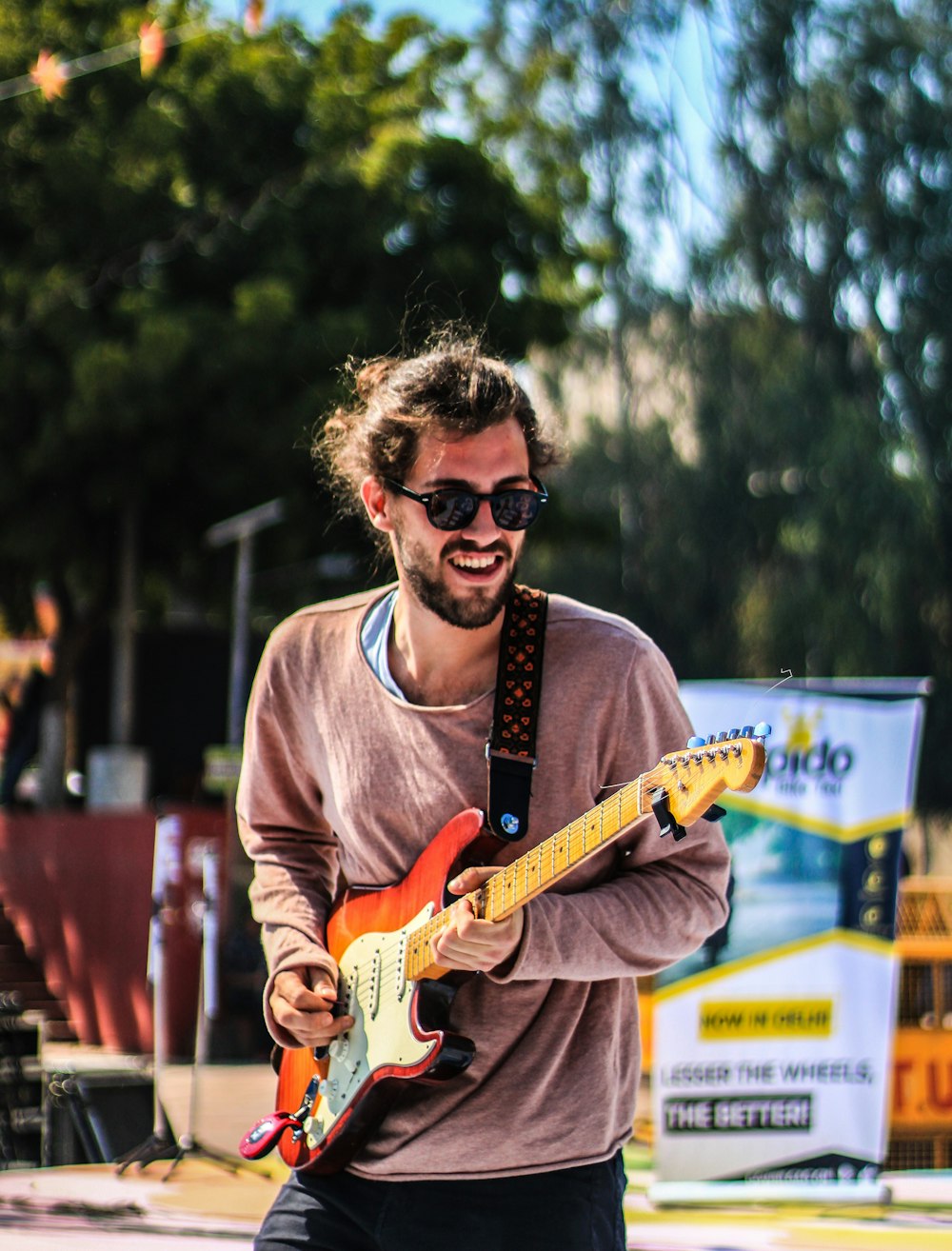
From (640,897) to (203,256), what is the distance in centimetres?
1654

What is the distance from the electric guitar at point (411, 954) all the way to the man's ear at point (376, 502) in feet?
1.80

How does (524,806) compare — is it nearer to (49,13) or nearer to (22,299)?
(22,299)

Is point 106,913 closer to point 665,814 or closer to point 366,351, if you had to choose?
point 366,351

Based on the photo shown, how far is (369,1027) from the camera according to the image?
247cm

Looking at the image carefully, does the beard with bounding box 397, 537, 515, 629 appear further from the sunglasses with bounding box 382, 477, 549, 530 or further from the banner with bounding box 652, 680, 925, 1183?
the banner with bounding box 652, 680, 925, 1183

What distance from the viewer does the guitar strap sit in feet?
7.50

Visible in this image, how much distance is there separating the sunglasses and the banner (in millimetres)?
3952

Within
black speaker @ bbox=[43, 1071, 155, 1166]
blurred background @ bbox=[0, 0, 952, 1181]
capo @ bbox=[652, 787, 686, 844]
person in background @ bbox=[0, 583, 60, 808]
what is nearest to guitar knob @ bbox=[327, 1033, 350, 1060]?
capo @ bbox=[652, 787, 686, 844]

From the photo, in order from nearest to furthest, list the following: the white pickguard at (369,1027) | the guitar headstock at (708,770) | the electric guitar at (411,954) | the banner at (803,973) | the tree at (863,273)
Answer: the guitar headstock at (708,770) < the electric guitar at (411,954) < the white pickguard at (369,1027) < the banner at (803,973) < the tree at (863,273)

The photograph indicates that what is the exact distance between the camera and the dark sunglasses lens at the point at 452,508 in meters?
2.40

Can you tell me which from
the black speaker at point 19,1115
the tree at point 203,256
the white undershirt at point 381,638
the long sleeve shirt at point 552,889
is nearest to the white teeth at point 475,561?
the long sleeve shirt at point 552,889

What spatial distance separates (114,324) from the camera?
17.3 meters

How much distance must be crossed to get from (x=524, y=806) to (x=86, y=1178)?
15.1ft

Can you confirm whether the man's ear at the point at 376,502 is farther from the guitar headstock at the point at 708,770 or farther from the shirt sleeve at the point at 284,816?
the guitar headstock at the point at 708,770
